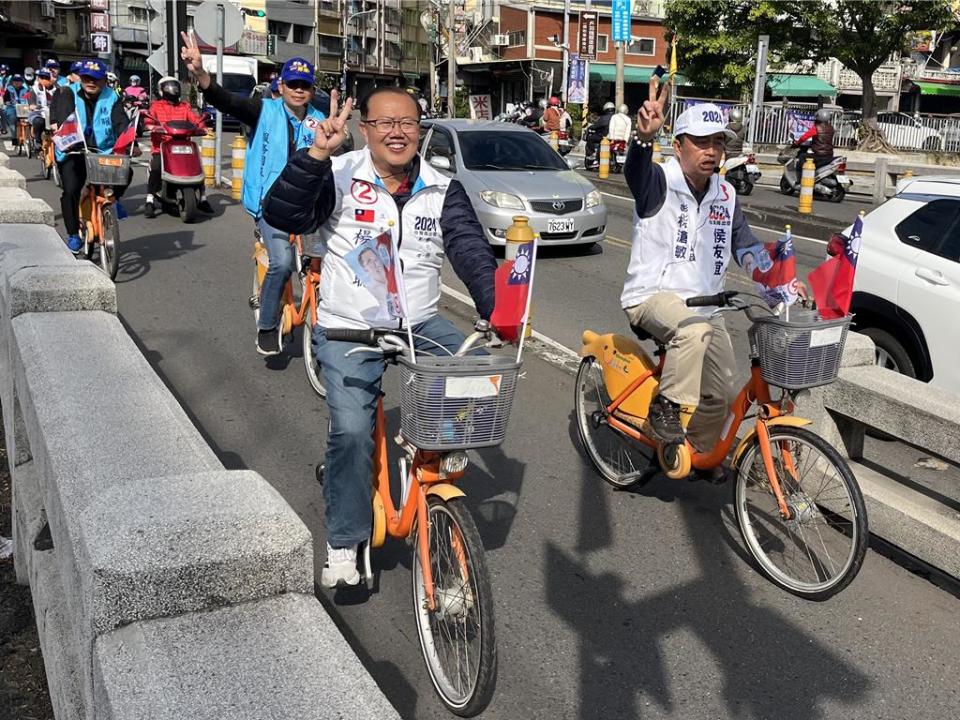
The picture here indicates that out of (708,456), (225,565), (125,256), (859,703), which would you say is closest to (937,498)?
(708,456)

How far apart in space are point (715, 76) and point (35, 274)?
104 ft

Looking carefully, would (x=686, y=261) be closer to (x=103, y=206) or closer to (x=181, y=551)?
(x=181, y=551)

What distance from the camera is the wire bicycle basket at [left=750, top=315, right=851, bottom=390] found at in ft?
13.8

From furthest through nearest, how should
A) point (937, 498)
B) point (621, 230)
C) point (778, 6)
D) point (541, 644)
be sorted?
point (778, 6)
point (621, 230)
point (937, 498)
point (541, 644)

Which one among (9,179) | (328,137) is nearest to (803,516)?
(328,137)

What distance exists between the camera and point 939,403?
187 inches

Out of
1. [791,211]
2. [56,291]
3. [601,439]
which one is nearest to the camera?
[56,291]

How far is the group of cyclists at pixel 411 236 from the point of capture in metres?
3.76

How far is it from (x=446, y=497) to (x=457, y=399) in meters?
0.45

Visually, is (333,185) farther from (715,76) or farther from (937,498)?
(715,76)

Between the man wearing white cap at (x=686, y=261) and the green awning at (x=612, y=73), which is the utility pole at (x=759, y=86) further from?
the green awning at (x=612, y=73)

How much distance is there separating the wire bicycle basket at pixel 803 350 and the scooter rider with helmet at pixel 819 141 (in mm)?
17279

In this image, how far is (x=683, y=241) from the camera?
4922mm

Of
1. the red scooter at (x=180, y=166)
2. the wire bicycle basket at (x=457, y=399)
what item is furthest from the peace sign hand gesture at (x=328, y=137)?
the red scooter at (x=180, y=166)
